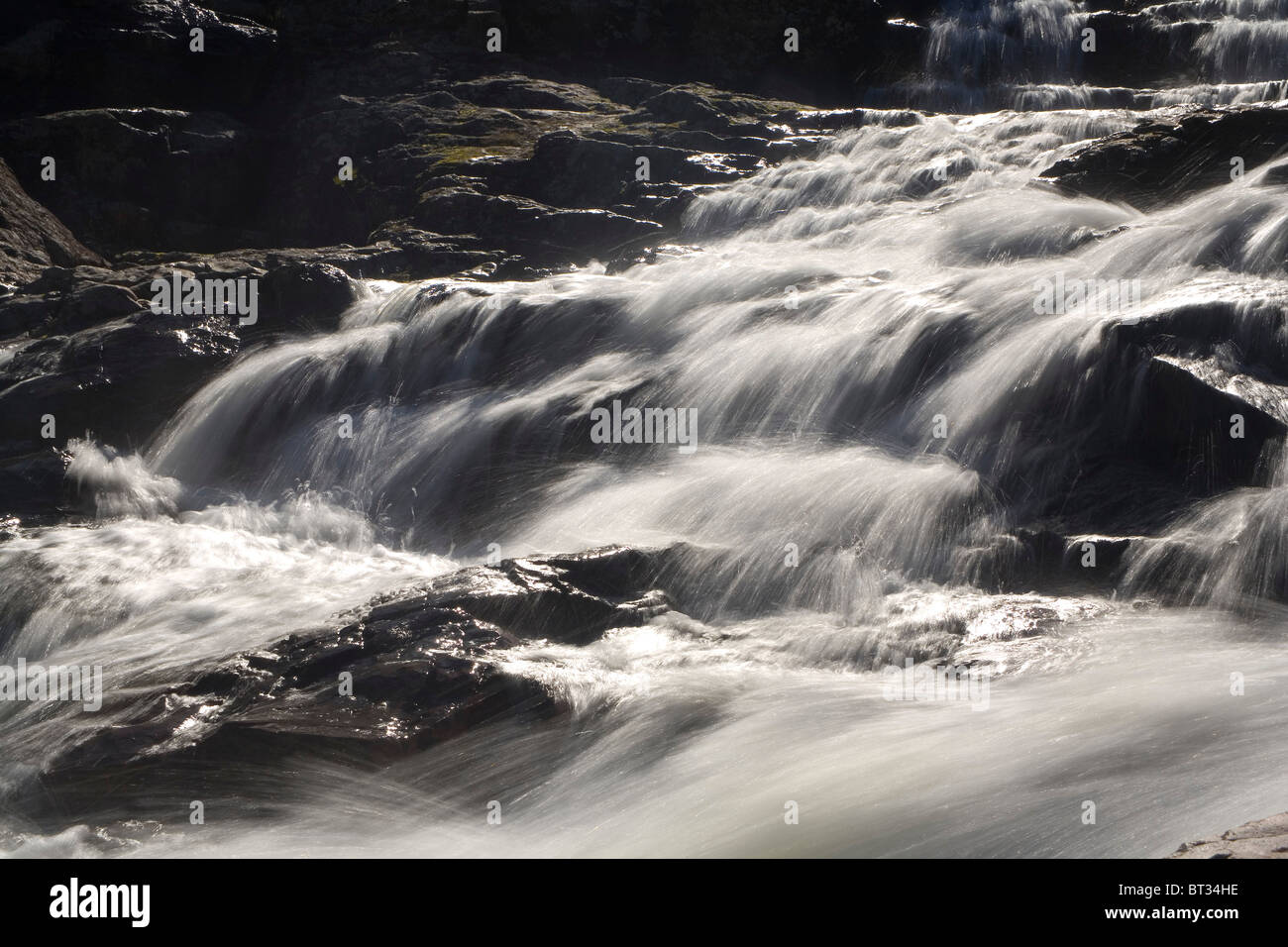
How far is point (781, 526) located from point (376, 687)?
10.5 ft

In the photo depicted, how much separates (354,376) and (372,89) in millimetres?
9052

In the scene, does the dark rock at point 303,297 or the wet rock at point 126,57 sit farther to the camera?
the wet rock at point 126,57

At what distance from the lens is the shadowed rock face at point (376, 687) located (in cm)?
724

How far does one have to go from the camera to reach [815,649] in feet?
26.0

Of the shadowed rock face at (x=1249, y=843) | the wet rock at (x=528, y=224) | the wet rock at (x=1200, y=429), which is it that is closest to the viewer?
the shadowed rock face at (x=1249, y=843)

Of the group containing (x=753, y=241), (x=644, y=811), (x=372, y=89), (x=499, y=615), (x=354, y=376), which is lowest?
(x=644, y=811)

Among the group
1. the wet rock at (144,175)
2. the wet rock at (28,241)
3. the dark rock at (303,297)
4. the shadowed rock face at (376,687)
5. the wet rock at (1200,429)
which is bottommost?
the shadowed rock face at (376,687)

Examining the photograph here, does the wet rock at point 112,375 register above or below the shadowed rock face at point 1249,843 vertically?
above

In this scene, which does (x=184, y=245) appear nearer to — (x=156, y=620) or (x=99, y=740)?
(x=156, y=620)

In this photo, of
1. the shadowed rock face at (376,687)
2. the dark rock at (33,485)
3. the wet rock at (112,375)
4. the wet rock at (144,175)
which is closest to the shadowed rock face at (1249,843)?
the shadowed rock face at (376,687)

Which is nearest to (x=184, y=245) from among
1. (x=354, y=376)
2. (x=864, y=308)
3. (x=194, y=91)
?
(x=194, y=91)

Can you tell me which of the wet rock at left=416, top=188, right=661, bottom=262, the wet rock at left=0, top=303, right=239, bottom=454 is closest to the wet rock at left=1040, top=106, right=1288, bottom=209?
the wet rock at left=416, top=188, right=661, bottom=262

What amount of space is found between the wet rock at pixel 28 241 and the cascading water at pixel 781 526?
183 inches

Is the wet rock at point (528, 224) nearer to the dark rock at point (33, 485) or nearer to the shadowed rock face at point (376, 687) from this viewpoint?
the dark rock at point (33, 485)
